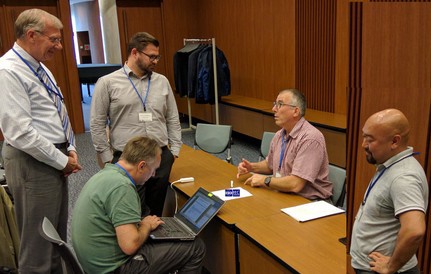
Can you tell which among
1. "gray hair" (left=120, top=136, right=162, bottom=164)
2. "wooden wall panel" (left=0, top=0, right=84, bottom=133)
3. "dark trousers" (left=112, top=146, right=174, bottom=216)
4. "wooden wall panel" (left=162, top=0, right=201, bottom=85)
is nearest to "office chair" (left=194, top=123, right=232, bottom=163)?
"dark trousers" (left=112, top=146, right=174, bottom=216)

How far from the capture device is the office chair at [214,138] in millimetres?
4410

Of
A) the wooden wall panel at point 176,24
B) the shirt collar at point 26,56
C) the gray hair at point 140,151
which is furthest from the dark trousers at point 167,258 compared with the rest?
the wooden wall panel at point 176,24

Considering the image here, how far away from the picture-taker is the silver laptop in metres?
2.30

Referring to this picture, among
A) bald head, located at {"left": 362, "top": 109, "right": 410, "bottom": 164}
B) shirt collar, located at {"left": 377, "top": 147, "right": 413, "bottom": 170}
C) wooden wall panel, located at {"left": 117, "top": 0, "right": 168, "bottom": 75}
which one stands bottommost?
shirt collar, located at {"left": 377, "top": 147, "right": 413, "bottom": 170}

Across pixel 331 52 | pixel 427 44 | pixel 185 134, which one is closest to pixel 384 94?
pixel 427 44

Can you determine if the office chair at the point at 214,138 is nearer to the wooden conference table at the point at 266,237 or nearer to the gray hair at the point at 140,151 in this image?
the wooden conference table at the point at 266,237

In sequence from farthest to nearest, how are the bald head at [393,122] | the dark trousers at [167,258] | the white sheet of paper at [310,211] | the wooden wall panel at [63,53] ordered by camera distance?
1. the wooden wall panel at [63,53]
2. the white sheet of paper at [310,211]
3. the dark trousers at [167,258]
4. the bald head at [393,122]

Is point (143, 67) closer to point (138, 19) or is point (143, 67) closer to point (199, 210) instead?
point (199, 210)

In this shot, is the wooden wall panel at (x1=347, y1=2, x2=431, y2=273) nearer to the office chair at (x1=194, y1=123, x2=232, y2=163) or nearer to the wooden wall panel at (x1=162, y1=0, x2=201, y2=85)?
the office chair at (x1=194, y1=123, x2=232, y2=163)

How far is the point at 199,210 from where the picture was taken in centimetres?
244

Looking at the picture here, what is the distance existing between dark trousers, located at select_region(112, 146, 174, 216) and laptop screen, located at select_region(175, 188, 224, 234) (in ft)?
1.53

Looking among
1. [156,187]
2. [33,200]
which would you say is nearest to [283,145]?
[156,187]

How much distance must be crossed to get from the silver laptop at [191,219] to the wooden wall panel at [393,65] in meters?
1.08

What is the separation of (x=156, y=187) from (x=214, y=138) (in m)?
1.62
